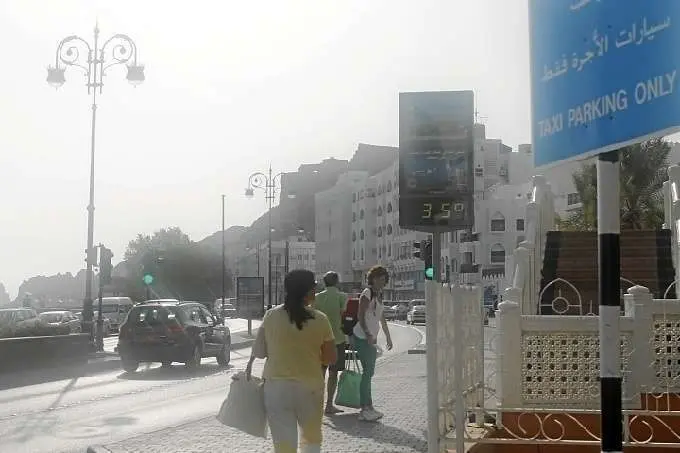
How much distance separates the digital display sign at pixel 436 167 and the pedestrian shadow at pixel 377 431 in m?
2.91

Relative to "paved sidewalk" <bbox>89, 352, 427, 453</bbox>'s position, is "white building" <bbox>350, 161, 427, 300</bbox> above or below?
above

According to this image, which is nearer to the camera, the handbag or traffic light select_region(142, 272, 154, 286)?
the handbag

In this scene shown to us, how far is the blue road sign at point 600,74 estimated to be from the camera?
3754mm

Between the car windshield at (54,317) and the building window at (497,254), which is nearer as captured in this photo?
the car windshield at (54,317)

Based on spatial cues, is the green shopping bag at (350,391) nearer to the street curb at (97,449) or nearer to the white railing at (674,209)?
the street curb at (97,449)

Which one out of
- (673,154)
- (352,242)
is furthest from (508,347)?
(352,242)

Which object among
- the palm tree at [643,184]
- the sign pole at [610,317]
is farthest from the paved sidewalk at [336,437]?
the palm tree at [643,184]

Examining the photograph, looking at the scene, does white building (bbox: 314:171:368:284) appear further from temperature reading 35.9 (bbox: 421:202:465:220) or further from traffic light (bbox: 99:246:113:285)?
temperature reading 35.9 (bbox: 421:202:465:220)

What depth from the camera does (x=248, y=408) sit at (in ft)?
23.4

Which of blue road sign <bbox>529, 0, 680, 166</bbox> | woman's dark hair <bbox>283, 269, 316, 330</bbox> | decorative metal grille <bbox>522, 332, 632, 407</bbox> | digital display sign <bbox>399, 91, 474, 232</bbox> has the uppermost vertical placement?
digital display sign <bbox>399, 91, 474, 232</bbox>

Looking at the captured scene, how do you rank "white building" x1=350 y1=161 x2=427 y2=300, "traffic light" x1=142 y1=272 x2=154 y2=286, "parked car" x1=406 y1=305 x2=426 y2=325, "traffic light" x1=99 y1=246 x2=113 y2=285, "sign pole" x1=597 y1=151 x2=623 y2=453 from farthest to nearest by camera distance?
"white building" x1=350 y1=161 x2=427 y2=300 → "parked car" x1=406 y1=305 x2=426 y2=325 → "traffic light" x1=142 y1=272 x2=154 y2=286 → "traffic light" x1=99 y1=246 x2=113 y2=285 → "sign pole" x1=597 y1=151 x2=623 y2=453

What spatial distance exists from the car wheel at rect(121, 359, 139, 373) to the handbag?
57.9 ft

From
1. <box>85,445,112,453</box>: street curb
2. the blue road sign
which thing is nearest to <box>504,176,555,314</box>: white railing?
<box>85,445,112,453</box>: street curb

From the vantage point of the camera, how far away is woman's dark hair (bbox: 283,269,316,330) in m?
7.01
